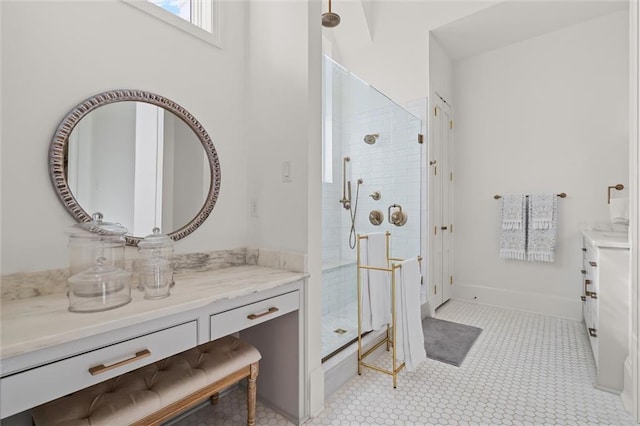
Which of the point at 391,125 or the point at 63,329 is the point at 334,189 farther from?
the point at 63,329

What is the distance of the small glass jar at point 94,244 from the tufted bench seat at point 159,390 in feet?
1.55

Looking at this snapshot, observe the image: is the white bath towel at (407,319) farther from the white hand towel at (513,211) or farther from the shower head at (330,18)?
the white hand towel at (513,211)

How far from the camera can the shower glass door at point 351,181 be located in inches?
87.9

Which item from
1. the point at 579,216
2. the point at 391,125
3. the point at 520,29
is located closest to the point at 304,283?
the point at 391,125

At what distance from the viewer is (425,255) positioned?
3254 mm

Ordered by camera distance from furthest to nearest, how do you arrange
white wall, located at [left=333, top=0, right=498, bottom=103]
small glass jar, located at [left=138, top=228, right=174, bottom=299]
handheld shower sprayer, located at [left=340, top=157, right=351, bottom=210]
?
1. white wall, located at [left=333, top=0, right=498, bottom=103]
2. handheld shower sprayer, located at [left=340, top=157, right=351, bottom=210]
3. small glass jar, located at [left=138, top=228, right=174, bottom=299]

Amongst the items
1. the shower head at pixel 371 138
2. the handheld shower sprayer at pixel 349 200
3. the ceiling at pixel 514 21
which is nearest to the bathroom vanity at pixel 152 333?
the handheld shower sprayer at pixel 349 200

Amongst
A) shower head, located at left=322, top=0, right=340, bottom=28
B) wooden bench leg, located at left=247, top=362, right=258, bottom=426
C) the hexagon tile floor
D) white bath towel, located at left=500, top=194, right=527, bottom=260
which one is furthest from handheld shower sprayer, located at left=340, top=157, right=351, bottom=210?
white bath towel, located at left=500, top=194, right=527, bottom=260

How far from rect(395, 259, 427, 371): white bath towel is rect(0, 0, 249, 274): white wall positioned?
49.9 inches

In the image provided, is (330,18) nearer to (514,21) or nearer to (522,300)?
(514,21)

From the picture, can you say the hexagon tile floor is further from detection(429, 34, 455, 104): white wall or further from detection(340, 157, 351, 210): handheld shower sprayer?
detection(429, 34, 455, 104): white wall

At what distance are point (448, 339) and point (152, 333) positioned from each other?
244cm

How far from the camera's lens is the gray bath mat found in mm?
2389

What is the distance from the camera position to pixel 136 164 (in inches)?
59.2
